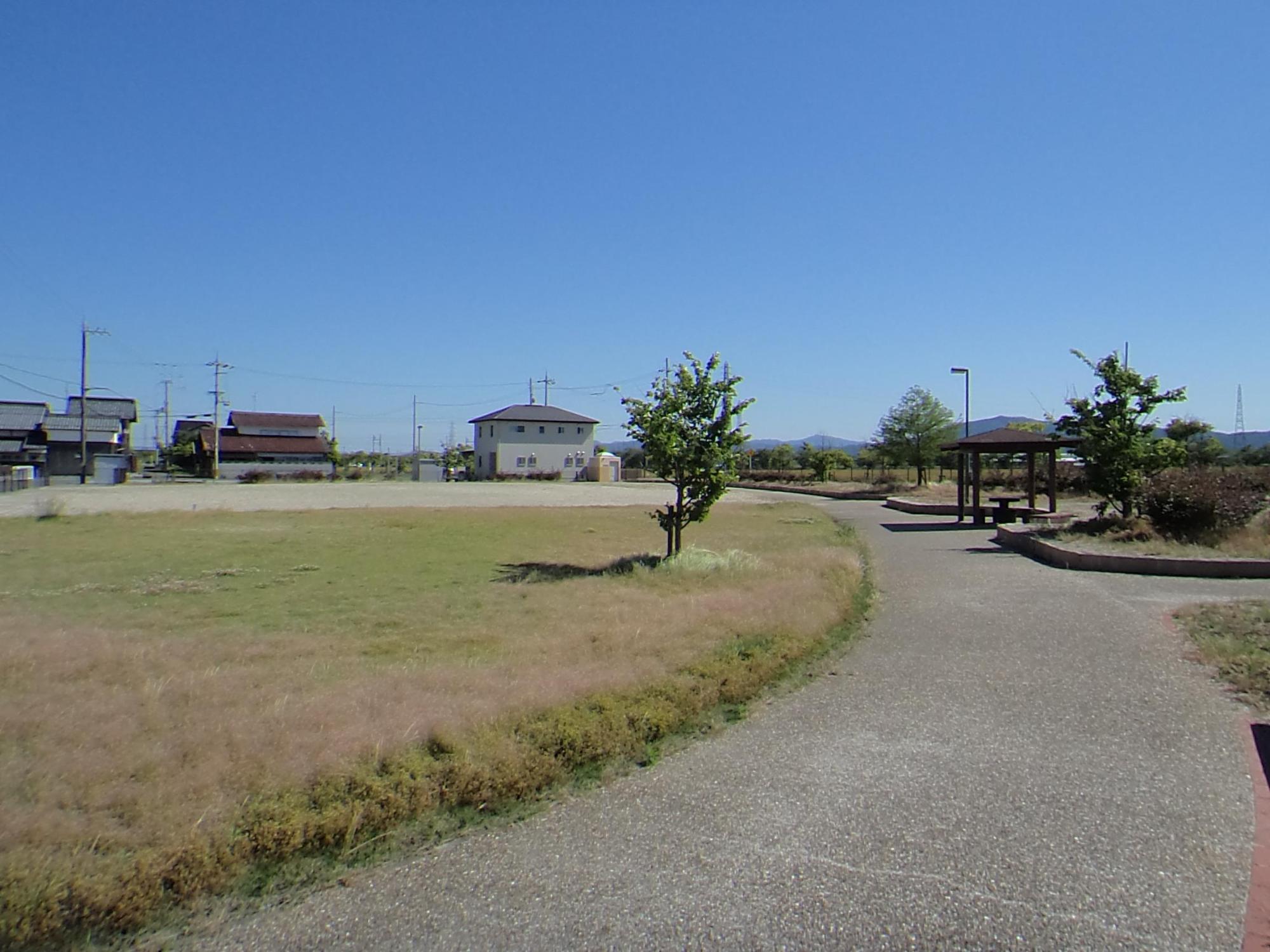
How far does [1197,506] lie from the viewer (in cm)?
1533

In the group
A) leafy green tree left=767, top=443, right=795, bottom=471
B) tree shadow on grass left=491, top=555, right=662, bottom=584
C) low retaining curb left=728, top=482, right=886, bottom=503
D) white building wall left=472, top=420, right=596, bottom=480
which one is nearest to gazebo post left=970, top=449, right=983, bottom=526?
low retaining curb left=728, top=482, right=886, bottom=503

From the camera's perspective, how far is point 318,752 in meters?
4.57

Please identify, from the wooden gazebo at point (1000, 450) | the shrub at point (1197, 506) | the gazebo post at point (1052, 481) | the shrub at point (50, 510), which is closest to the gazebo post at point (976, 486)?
the wooden gazebo at point (1000, 450)

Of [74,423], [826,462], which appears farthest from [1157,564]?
[74,423]

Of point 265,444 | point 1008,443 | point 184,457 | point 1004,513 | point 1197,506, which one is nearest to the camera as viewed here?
point 1197,506

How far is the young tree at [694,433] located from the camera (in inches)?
594

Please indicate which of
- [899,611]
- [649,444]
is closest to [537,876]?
[899,611]

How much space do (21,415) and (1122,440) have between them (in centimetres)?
8216

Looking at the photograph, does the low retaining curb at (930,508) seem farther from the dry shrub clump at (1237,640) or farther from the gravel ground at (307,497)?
the dry shrub clump at (1237,640)

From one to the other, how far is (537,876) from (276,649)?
498cm

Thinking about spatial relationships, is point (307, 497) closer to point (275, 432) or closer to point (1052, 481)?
point (1052, 481)

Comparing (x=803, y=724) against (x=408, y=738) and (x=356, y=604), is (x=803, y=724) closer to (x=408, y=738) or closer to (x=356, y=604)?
(x=408, y=738)

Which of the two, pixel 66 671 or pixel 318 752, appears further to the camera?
pixel 66 671

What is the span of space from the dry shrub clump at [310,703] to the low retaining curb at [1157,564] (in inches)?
155
